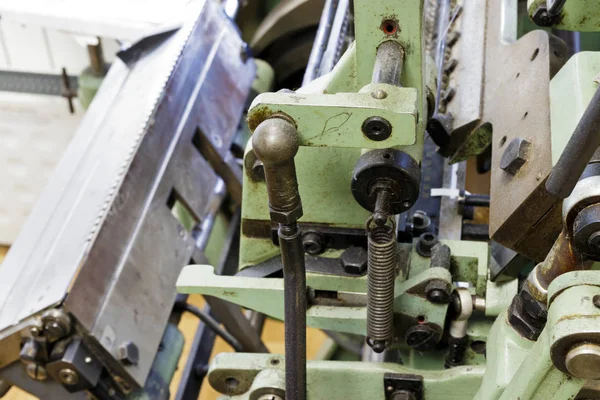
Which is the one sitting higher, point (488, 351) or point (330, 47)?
point (330, 47)

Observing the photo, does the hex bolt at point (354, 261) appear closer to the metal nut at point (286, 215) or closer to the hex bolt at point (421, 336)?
the hex bolt at point (421, 336)

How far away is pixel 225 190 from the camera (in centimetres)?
248

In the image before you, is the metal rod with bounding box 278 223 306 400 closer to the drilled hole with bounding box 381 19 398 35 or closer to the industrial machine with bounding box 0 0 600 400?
the industrial machine with bounding box 0 0 600 400

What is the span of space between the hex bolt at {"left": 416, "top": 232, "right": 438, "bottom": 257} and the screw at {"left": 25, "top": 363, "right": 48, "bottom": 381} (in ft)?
2.84

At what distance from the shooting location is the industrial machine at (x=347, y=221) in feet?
3.46

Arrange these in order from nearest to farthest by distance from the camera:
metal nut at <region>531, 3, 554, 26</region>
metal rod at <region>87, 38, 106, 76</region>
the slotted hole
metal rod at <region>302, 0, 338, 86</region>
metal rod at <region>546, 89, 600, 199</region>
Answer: metal rod at <region>546, 89, 600, 199</region> < metal nut at <region>531, 3, 554, 26</region> < metal rod at <region>302, 0, 338, 86</region> < the slotted hole < metal rod at <region>87, 38, 106, 76</region>

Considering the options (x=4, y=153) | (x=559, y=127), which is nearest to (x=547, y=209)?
(x=559, y=127)

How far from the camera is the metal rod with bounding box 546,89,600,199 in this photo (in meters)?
0.85

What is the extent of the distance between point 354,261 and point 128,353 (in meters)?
0.62

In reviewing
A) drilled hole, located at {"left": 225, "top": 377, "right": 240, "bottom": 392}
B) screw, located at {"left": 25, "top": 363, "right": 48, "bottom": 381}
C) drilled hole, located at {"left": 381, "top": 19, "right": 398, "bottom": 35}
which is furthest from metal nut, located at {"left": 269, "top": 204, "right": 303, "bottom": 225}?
screw, located at {"left": 25, "top": 363, "right": 48, "bottom": 381}

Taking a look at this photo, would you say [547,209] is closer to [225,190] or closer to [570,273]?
[570,273]

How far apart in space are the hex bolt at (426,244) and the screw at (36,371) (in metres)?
0.87

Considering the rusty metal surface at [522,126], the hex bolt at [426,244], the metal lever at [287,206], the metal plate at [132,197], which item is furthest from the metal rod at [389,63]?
the metal plate at [132,197]

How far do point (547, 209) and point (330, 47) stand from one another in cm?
82
